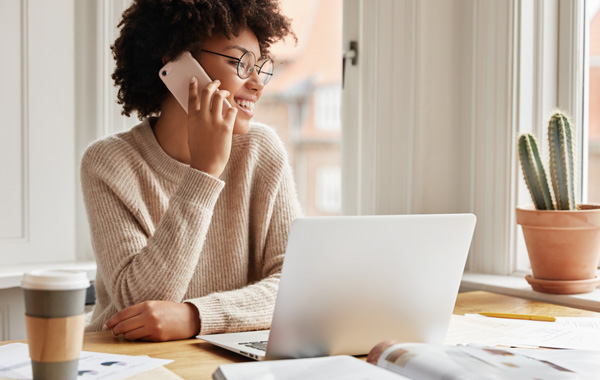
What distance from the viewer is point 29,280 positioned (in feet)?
2.25

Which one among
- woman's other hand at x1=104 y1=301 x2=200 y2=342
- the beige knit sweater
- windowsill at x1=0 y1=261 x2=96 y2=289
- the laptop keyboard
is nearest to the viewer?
the laptop keyboard

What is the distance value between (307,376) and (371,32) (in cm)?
148

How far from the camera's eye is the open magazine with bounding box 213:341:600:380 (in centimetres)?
70

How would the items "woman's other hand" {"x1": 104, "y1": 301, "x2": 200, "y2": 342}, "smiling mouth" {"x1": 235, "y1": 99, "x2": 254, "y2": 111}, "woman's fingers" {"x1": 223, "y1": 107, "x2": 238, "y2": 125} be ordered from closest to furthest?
"woman's other hand" {"x1": 104, "y1": 301, "x2": 200, "y2": 342}
"woman's fingers" {"x1": 223, "y1": 107, "x2": 238, "y2": 125}
"smiling mouth" {"x1": 235, "y1": 99, "x2": 254, "y2": 111}

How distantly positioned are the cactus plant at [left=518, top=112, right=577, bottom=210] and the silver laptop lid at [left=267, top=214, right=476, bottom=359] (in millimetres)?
694

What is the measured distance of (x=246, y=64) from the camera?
145cm

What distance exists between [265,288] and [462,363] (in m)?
0.59

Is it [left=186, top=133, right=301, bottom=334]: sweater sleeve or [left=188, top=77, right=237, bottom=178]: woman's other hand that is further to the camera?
[left=188, top=77, right=237, bottom=178]: woman's other hand

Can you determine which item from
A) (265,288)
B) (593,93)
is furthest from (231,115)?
(593,93)

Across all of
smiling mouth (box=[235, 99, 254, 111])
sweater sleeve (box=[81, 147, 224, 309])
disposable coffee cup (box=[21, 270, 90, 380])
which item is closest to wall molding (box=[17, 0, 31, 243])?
sweater sleeve (box=[81, 147, 224, 309])

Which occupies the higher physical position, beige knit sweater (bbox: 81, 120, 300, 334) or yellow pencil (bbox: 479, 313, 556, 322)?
beige knit sweater (bbox: 81, 120, 300, 334)

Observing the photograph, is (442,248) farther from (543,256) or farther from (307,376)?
(543,256)

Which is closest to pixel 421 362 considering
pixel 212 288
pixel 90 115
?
pixel 212 288

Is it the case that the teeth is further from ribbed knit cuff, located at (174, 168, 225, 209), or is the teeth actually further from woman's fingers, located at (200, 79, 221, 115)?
ribbed knit cuff, located at (174, 168, 225, 209)
